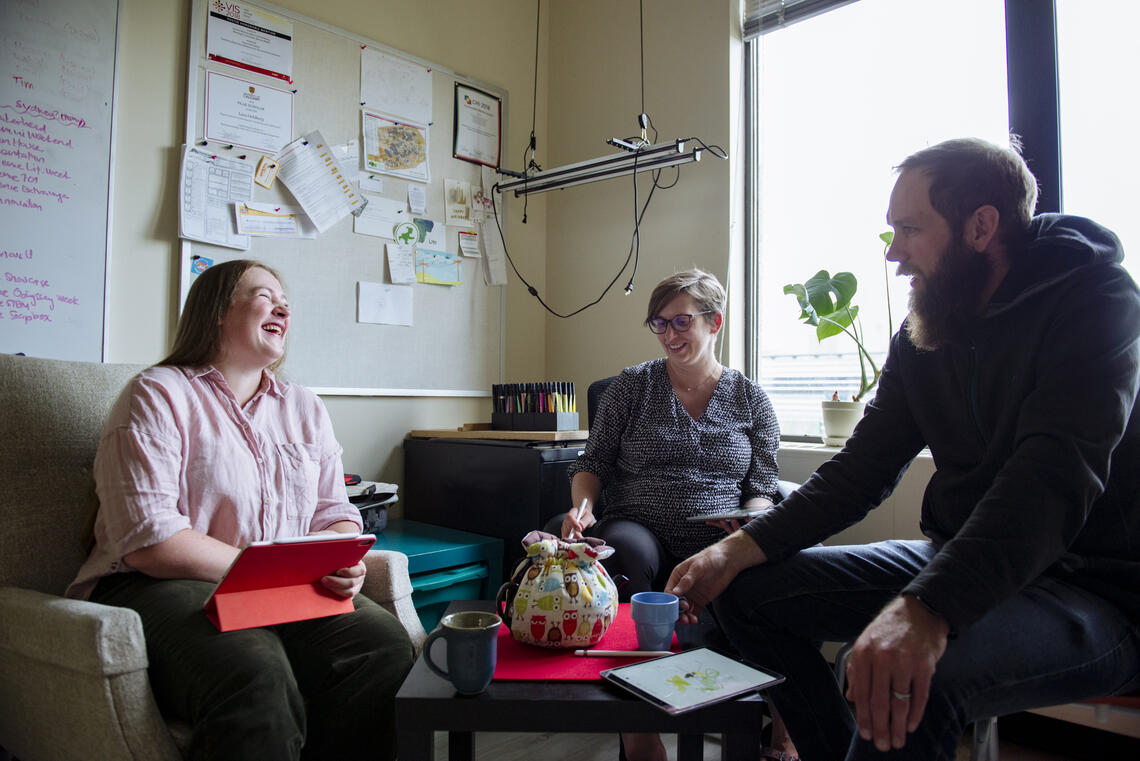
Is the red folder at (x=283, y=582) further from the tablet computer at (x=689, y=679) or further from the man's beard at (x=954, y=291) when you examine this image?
the man's beard at (x=954, y=291)

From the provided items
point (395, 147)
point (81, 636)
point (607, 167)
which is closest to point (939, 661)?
point (81, 636)

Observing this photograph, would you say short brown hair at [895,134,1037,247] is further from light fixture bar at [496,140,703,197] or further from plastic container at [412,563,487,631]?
plastic container at [412,563,487,631]

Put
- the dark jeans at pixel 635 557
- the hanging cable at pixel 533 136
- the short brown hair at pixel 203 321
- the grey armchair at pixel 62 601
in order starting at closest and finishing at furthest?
the grey armchair at pixel 62 601
the short brown hair at pixel 203 321
the dark jeans at pixel 635 557
the hanging cable at pixel 533 136

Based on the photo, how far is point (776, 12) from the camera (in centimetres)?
254

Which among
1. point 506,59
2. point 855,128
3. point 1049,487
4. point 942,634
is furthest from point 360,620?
point 506,59

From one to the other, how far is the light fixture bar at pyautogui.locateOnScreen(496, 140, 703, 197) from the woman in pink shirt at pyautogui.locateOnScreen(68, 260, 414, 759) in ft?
4.20

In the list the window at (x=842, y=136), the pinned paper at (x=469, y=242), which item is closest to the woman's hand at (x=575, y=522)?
the window at (x=842, y=136)

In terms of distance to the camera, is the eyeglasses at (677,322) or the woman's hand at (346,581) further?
the eyeglasses at (677,322)

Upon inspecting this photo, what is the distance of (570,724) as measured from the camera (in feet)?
3.09

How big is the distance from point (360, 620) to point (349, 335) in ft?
4.15

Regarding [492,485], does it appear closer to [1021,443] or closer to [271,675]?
[271,675]

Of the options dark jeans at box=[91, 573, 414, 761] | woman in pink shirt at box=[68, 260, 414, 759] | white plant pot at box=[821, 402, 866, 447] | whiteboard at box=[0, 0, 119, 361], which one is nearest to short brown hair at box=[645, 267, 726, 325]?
white plant pot at box=[821, 402, 866, 447]

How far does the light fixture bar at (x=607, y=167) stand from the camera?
2316 millimetres

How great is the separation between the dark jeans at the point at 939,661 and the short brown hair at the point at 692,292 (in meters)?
0.85
